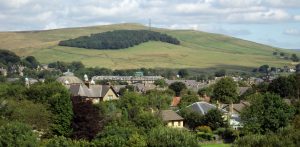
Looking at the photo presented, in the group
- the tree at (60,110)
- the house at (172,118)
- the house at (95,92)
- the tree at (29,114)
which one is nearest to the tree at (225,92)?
the house at (95,92)

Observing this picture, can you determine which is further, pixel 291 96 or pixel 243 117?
pixel 291 96

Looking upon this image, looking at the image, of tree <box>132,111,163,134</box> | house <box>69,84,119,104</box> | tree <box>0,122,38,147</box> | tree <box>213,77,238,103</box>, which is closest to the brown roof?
tree <box>213,77,238,103</box>

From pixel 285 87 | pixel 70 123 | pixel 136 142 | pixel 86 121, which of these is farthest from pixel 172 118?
pixel 136 142

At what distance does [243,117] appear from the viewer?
81188 millimetres

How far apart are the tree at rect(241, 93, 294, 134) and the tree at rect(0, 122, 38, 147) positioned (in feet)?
97.4

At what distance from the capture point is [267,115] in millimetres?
76938

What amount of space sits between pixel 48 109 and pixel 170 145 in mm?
24148

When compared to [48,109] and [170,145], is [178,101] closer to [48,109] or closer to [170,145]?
[48,109]

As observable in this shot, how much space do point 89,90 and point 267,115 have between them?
50253mm

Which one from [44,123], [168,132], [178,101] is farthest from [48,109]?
[178,101]

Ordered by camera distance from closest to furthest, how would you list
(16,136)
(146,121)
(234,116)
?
1. (16,136)
2. (146,121)
3. (234,116)

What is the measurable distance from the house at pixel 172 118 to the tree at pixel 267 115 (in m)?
14.1

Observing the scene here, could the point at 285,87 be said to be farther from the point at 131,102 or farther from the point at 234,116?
the point at 131,102

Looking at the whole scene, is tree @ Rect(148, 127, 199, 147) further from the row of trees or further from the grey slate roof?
the grey slate roof
